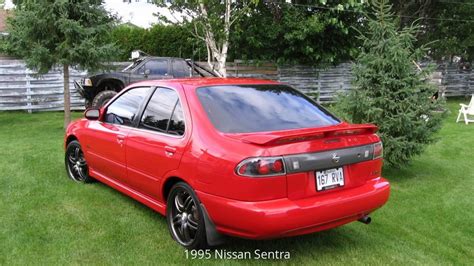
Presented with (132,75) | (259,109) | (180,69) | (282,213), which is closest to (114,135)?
(259,109)

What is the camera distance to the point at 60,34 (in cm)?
1057

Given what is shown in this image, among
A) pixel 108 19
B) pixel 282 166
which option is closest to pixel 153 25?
pixel 108 19

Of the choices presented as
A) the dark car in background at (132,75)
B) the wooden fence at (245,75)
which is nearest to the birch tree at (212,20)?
the dark car in background at (132,75)

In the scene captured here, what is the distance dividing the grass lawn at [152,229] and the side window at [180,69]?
6708mm

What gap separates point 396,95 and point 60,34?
7.70 meters

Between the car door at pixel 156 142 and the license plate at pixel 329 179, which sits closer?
the license plate at pixel 329 179

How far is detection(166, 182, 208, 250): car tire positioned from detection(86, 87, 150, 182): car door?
3.06 feet

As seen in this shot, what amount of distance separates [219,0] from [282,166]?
12.0 meters

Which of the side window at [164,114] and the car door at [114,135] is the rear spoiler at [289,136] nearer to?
the side window at [164,114]

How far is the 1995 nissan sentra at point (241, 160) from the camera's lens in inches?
132

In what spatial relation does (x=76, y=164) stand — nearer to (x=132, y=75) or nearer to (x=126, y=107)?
(x=126, y=107)

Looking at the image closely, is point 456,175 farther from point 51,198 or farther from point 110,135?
point 51,198

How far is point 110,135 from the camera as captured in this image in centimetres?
505

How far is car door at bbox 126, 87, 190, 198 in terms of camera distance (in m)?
3.98
